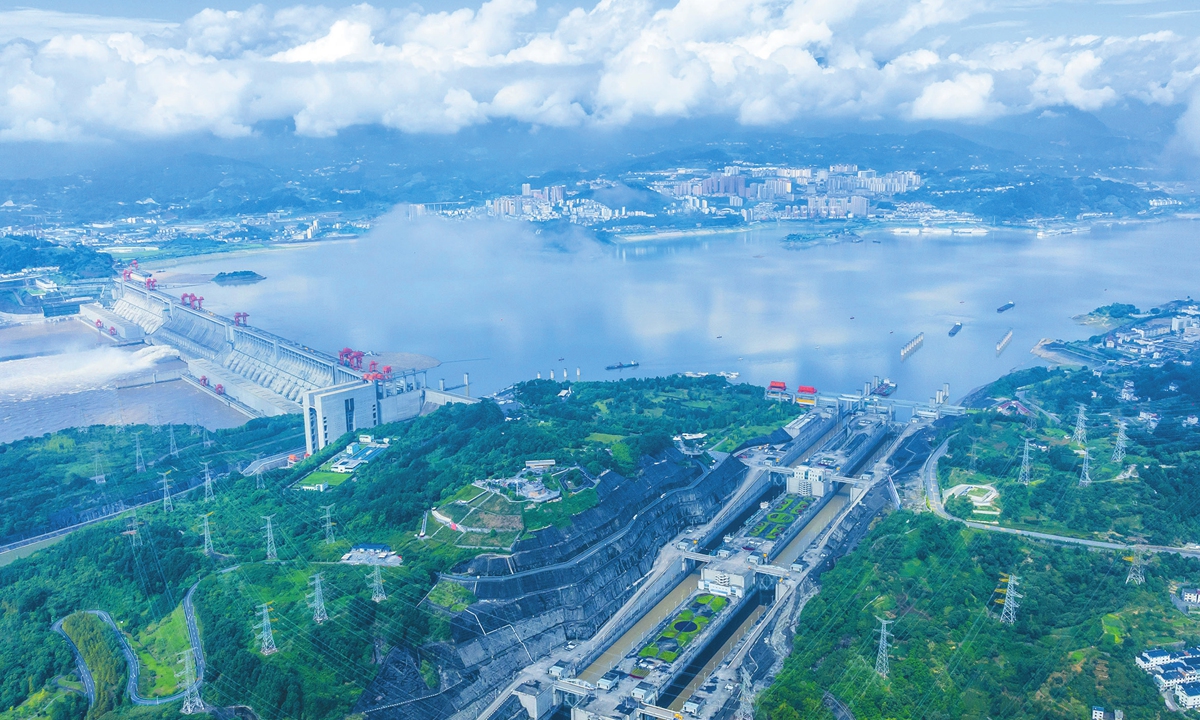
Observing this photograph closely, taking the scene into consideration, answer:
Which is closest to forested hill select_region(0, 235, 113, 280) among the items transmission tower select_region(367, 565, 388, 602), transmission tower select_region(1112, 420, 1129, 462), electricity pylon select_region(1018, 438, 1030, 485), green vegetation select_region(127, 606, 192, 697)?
green vegetation select_region(127, 606, 192, 697)

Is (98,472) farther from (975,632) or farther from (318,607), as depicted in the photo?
(975,632)

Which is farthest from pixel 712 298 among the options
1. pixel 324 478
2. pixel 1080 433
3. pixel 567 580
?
pixel 567 580

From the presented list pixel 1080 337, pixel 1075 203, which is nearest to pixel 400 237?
pixel 1080 337

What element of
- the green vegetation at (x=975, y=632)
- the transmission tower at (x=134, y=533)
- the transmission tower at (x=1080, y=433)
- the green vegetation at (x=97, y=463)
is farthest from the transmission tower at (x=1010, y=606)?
the green vegetation at (x=97, y=463)

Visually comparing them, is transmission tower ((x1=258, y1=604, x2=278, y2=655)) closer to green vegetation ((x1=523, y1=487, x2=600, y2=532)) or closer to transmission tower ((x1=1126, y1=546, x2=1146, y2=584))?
green vegetation ((x1=523, y1=487, x2=600, y2=532))

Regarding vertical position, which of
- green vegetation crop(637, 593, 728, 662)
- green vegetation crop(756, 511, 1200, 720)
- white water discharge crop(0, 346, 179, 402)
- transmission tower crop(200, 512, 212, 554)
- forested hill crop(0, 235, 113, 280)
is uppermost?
forested hill crop(0, 235, 113, 280)

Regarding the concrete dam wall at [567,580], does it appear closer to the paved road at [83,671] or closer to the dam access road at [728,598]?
the dam access road at [728,598]
